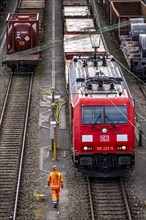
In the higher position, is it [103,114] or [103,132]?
[103,114]

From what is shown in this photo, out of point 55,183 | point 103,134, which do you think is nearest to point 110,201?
point 55,183

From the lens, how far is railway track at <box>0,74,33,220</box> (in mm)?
16875

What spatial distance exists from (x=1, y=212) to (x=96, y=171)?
335 centimetres

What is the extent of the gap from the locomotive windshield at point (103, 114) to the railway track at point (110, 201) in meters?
1.99

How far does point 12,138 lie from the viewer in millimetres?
21844

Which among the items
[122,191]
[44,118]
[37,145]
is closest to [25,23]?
[44,118]

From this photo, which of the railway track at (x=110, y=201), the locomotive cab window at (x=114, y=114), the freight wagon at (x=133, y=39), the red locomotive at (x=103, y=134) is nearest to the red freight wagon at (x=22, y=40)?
the freight wagon at (x=133, y=39)

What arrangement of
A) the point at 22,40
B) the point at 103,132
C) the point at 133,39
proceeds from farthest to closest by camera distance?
the point at 22,40, the point at 133,39, the point at 103,132

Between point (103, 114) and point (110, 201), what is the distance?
8.77ft

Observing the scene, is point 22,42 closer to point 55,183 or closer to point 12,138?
point 12,138

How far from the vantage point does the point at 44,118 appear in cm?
2395

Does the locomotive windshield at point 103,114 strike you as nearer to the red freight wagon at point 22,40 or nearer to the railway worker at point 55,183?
the railway worker at point 55,183

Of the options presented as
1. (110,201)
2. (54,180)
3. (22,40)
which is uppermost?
(54,180)

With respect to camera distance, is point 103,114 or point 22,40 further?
point 22,40
